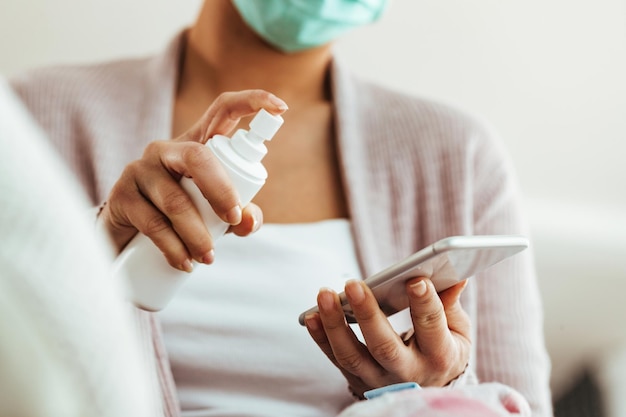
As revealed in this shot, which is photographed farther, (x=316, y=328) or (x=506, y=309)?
(x=506, y=309)

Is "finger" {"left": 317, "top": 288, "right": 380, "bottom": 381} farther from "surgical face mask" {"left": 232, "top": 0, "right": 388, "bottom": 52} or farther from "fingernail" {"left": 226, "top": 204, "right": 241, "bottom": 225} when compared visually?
"surgical face mask" {"left": 232, "top": 0, "right": 388, "bottom": 52}

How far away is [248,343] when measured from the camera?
60 cm

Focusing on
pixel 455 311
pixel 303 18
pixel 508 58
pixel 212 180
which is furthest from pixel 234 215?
pixel 508 58

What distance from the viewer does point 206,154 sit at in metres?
0.40

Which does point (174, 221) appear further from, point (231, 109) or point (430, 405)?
point (430, 405)

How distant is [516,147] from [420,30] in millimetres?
196

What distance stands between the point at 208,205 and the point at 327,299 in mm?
84

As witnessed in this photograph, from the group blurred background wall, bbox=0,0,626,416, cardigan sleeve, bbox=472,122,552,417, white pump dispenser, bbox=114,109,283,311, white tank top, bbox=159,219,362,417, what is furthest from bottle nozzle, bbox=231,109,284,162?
blurred background wall, bbox=0,0,626,416

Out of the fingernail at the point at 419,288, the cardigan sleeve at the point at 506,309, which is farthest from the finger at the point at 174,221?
the cardigan sleeve at the point at 506,309

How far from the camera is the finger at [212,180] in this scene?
1.29ft

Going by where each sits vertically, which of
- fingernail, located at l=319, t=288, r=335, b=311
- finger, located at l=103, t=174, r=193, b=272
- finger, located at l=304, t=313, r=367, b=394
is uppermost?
finger, located at l=103, t=174, r=193, b=272

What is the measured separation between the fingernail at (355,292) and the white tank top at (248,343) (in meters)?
0.20

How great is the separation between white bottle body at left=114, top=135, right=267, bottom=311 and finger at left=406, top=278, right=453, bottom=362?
4.1 inches

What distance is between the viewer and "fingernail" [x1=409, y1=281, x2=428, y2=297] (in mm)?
391
